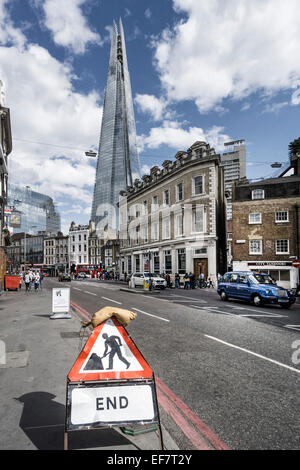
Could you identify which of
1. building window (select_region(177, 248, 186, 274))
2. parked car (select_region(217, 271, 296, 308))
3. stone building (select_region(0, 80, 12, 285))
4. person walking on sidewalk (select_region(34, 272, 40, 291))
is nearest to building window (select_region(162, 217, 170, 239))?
building window (select_region(177, 248, 186, 274))

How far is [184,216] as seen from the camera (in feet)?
118

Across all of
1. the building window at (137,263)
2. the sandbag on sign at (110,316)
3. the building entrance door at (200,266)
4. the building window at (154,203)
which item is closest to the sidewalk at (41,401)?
the sandbag on sign at (110,316)

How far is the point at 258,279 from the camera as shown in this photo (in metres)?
16.4

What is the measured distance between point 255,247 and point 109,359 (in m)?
31.2

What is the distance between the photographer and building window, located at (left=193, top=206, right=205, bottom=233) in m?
33.7

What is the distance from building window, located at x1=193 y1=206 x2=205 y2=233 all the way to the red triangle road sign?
30.5 meters

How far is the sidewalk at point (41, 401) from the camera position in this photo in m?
3.26

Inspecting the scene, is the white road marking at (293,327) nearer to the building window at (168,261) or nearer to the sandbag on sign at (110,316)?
the sandbag on sign at (110,316)

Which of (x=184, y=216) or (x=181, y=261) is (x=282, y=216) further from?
(x=181, y=261)

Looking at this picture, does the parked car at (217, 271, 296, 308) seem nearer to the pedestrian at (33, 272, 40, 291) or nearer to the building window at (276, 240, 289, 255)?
the building window at (276, 240, 289, 255)

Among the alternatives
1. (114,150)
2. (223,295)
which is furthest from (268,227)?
(114,150)

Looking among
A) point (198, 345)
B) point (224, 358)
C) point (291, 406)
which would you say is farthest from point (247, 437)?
point (198, 345)

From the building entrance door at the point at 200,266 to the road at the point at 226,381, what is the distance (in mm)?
23029

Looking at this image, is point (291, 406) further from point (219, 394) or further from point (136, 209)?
point (136, 209)
